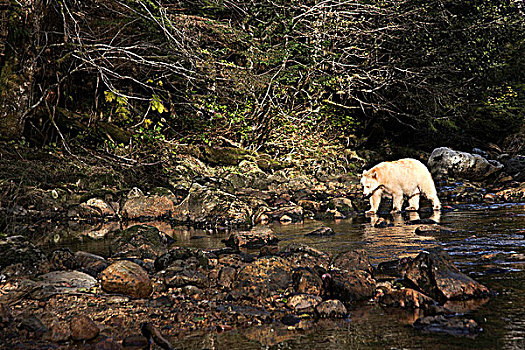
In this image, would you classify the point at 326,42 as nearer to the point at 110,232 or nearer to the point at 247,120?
the point at 247,120

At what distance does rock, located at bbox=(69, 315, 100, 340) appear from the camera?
2.97 m

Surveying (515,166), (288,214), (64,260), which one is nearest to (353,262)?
(64,260)

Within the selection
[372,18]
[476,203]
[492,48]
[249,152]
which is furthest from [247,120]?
[492,48]

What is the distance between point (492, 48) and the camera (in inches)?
737

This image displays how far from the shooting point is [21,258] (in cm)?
463

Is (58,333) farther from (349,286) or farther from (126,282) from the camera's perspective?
(349,286)

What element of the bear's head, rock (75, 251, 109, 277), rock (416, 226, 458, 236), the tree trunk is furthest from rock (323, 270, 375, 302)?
the tree trunk

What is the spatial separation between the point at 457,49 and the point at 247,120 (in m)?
8.97

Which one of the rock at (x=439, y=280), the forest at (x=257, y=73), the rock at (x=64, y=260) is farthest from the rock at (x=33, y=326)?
the forest at (x=257, y=73)

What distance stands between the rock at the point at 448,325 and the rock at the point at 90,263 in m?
3.30

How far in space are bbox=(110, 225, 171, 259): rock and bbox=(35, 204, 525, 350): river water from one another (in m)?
0.39

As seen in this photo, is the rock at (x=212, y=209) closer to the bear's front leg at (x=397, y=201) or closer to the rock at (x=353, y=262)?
the bear's front leg at (x=397, y=201)

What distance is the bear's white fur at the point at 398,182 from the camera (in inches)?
410

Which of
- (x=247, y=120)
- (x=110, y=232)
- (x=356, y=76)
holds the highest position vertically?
(x=356, y=76)
